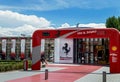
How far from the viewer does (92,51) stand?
2409 inches

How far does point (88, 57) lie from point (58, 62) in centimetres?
718

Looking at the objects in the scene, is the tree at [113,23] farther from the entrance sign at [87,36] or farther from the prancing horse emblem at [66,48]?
the entrance sign at [87,36]

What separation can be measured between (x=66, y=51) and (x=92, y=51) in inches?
281

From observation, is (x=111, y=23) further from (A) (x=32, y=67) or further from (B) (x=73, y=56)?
(A) (x=32, y=67)

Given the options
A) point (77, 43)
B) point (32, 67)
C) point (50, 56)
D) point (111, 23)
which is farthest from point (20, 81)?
point (111, 23)

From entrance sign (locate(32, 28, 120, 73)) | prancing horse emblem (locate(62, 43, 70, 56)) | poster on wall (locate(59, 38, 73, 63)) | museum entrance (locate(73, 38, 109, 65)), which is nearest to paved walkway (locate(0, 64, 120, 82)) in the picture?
entrance sign (locate(32, 28, 120, 73))

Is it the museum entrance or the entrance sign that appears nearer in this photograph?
the entrance sign

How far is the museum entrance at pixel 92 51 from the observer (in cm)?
5903

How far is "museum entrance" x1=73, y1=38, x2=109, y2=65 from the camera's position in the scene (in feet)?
194

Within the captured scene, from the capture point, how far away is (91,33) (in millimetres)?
35125

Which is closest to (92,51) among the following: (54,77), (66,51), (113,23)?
(66,51)

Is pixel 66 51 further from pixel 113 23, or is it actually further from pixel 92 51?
pixel 113 23

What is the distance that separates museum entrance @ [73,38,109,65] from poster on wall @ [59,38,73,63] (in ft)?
5.64

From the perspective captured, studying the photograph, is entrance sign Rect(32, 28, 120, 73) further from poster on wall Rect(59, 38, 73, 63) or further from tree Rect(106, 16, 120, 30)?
tree Rect(106, 16, 120, 30)
